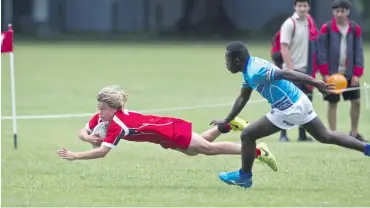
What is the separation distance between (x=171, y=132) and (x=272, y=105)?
42.2 inches

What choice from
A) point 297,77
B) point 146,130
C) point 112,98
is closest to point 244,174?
point 146,130

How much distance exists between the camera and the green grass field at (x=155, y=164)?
430 inches

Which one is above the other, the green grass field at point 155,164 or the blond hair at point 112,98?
the blond hair at point 112,98

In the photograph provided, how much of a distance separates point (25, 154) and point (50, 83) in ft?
40.5

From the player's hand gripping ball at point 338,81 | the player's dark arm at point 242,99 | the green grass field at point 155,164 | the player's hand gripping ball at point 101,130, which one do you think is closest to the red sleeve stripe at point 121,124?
the player's hand gripping ball at point 101,130

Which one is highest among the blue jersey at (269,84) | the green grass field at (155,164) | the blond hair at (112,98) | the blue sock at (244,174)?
the blue jersey at (269,84)

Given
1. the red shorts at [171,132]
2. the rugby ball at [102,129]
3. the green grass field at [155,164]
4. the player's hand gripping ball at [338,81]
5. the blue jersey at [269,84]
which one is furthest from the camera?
the player's hand gripping ball at [338,81]

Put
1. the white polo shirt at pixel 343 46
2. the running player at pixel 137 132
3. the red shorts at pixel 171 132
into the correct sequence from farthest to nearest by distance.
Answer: the white polo shirt at pixel 343 46, the red shorts at pixel 171 132, the running player at pixel 137 132

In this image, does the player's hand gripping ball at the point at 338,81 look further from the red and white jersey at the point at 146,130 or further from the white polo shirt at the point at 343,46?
the red and white jersey at the point at 146,130

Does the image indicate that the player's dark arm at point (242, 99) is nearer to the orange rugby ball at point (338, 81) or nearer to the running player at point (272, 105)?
the running player at point (272, 105)

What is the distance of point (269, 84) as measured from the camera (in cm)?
1129

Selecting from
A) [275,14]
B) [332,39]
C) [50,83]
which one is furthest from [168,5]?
[332,39]

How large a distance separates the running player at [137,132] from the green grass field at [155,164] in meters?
0.36

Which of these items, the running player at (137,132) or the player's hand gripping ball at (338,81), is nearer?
the running player at (137,132)
